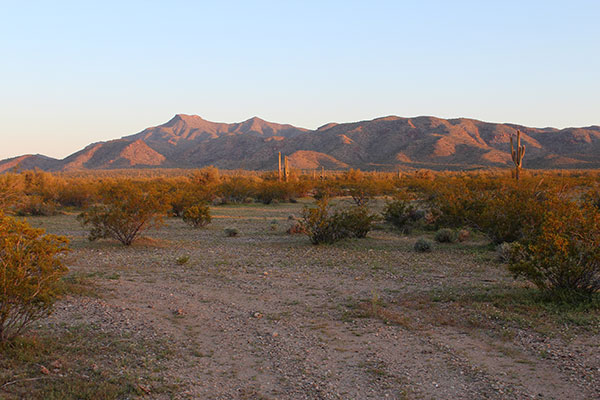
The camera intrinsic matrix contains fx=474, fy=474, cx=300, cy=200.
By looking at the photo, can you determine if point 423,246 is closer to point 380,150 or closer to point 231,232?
point 231,232

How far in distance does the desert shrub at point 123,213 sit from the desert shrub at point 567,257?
33.5ft

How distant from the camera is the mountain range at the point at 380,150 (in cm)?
8738

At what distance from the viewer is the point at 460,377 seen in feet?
16.7

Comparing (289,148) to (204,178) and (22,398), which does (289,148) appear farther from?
(22,398)

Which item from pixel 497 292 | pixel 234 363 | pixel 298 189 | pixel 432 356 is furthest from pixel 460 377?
pixel 298 189

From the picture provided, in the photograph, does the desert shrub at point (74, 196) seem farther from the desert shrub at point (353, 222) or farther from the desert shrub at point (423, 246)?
the desert shrub at point (423, 246)

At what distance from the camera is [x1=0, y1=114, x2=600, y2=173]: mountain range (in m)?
87.4

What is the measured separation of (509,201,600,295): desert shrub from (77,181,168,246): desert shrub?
33.5 ft

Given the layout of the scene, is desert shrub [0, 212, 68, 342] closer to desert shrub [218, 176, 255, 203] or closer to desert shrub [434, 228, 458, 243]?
desert shrub [434, 228, 458, 243]

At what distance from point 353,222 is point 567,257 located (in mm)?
7845

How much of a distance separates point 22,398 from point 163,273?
6.12 meters

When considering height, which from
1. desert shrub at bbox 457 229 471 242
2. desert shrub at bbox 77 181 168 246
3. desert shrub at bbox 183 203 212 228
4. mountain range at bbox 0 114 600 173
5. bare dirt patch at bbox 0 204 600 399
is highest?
mountain range at bbox 0 114 600 173

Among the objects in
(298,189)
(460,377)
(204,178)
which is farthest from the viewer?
(204,178)

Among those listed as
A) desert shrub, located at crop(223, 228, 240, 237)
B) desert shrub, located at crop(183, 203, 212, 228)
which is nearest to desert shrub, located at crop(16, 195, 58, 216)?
desert shrub, located at crop(183, 203, 212, 228)
